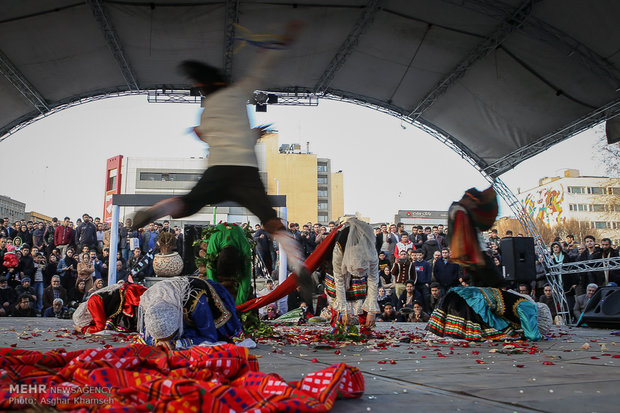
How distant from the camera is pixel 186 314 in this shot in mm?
3957

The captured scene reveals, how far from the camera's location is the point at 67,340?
516 cm

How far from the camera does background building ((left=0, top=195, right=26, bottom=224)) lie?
4012 centimetres

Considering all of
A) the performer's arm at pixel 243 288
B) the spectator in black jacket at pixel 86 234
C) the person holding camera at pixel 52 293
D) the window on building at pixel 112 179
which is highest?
the window on building at pixel 112 179

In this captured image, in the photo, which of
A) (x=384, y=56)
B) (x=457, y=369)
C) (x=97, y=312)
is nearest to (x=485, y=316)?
(x=457, y=369)

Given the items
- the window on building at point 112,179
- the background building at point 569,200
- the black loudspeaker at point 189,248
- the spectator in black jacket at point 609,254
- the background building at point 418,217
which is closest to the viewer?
the black loudspeaker at point 189,248

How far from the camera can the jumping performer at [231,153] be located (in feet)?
12.3

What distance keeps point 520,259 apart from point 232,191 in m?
6.33

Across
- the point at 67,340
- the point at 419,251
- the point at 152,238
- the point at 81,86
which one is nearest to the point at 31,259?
the point at 152,238

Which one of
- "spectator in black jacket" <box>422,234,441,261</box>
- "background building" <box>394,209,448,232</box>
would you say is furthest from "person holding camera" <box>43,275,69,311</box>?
"background building" <box>394,209,448,232</box>

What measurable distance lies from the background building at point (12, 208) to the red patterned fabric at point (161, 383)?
42.7 m

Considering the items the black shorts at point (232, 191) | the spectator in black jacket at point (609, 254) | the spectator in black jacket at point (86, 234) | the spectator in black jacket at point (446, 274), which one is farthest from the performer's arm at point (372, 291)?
the spectator in black jacket at point (86, 234)

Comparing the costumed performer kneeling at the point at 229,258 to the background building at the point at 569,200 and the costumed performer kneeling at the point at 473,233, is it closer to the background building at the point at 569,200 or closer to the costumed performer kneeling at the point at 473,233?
the costumed performer kneeling at the point at 473,233

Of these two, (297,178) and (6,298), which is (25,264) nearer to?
(6,298)

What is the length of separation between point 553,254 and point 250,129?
27.1 ft
